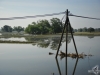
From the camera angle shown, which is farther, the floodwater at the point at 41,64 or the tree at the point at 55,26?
the tree at the point at 55,26

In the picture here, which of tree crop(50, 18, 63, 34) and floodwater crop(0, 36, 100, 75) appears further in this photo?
tree crop(50, 18, 63, 34)

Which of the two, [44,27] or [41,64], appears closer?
[41,64]

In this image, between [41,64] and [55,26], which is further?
[55,26]

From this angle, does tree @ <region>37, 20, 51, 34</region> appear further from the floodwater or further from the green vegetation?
the floodwater

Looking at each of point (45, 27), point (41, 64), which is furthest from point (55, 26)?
Answer: point (41, 64)

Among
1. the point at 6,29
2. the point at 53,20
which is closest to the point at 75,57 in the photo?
the point at 53,20

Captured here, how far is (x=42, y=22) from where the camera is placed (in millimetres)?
59562

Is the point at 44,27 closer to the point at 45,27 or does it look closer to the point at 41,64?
the point at 45,27

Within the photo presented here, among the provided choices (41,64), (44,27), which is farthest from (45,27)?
(41,64)

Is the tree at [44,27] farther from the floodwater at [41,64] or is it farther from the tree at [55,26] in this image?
the floodwater at [41,64]

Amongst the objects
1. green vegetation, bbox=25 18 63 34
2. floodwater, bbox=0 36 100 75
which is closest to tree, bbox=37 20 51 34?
green vegetation, bbox=25 18 63 34

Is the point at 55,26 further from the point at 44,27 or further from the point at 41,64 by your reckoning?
the point at 41,64

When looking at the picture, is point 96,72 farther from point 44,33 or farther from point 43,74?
point 44,33

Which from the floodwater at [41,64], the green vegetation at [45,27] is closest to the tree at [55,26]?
the green vegetation at [45,27]
